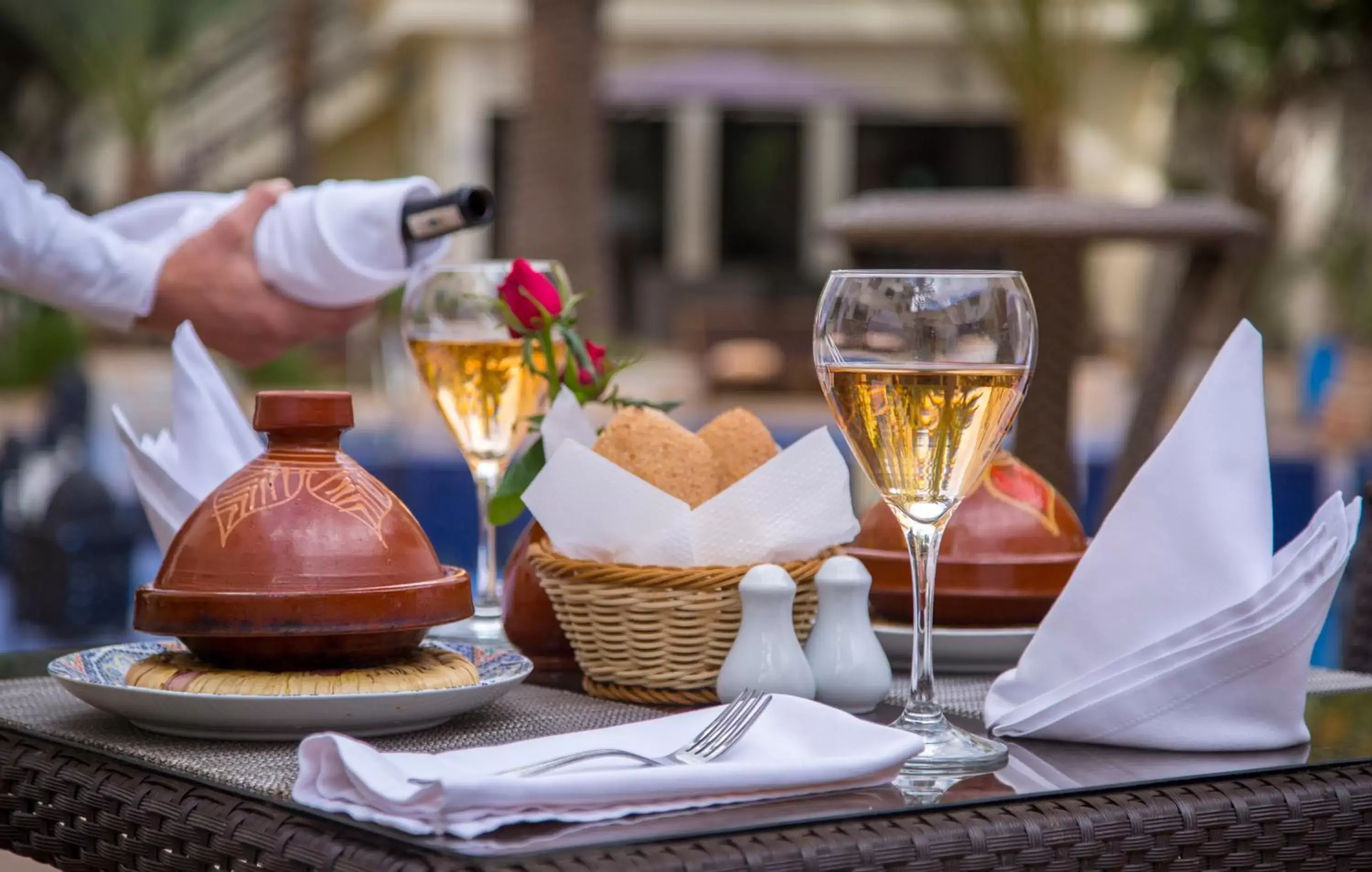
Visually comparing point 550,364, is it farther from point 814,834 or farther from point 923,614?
point 814,834

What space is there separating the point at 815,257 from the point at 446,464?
556 inches

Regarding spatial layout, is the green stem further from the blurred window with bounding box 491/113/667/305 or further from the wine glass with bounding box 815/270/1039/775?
the blurred window with bounding box 491/113/667/305

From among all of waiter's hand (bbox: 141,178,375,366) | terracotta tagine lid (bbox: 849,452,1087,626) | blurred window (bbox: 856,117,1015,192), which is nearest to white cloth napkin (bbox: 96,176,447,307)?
waiter's hand (bbox: 141,178,375,366)

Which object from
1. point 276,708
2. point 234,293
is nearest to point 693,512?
point 276,708

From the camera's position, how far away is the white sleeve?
1607mm

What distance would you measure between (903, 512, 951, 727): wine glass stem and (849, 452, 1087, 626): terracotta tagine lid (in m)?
0.35

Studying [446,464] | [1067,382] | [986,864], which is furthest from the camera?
[446,464]

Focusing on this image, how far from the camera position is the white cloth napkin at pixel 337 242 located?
61.4 inches

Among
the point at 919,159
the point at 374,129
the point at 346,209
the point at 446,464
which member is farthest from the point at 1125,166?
the point at 346,209

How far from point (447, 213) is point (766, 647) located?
537 mm

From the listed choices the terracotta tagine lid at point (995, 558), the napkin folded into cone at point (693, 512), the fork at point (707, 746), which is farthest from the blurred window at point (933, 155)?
the fork at point (707, 746)

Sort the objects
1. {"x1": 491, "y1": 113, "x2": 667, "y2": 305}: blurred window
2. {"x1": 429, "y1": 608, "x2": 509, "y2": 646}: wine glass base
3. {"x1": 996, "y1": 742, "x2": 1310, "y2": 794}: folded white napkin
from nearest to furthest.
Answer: {"x1": 996, "y1": 742, "x2": 1310, "y2": 794}: folded white napkin < {"x1": 429, "y1": 608, "x2": 509, "y2": 646}: wine glass base < {"x1": 491, "y1": 113, "x2": 667, "y2": 305}: blurred window

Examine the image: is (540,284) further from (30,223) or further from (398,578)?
(30,223)

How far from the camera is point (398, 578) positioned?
1122 mm
